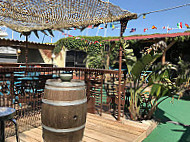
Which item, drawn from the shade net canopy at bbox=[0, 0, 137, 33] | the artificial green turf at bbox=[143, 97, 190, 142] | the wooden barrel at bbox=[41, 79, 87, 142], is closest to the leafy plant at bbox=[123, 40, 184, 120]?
the artificial green turf at bbox=[143, 97, 190, 142]

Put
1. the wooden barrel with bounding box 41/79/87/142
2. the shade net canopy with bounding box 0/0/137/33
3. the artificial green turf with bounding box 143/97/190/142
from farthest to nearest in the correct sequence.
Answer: the artificial green turf with bounding box 143/97/190/142, the shade net canopy with bounding box 0/0/137/33, the wooden barrel with bounding box 41/79/87/142

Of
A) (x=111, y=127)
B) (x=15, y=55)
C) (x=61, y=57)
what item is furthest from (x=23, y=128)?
(x=61, y=57)

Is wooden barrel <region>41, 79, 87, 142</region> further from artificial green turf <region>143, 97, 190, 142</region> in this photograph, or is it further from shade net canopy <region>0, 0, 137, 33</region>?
artificial green turf <region>143, 97, 190, 142</region>

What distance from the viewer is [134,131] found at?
124 inches

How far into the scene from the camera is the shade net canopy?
292cm

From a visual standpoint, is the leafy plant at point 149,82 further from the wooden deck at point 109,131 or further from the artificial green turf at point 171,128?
the artificial green turf at point 171,128

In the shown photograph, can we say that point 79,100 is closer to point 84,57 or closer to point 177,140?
point 177,140

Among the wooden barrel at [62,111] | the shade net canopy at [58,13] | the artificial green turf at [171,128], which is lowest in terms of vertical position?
the artificial green turf at [171,128]

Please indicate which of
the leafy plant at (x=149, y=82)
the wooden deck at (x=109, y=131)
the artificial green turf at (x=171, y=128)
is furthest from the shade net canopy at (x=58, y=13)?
the artificial green turf at (x=171, y=128)

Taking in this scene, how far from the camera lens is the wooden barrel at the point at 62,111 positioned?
1833 millimetres

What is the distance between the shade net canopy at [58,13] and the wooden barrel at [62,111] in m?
1.71

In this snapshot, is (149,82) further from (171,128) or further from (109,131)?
(109,131)

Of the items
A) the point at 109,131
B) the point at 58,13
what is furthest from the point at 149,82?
the point at 58,13

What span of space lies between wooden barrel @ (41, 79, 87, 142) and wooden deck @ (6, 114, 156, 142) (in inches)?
37.3
